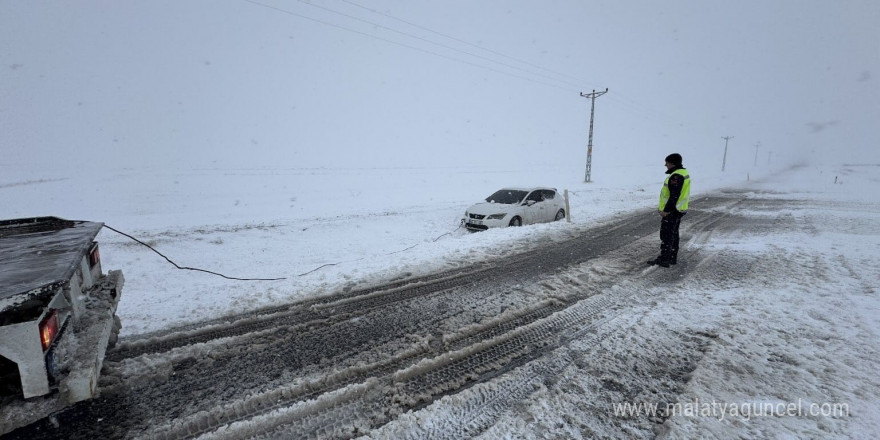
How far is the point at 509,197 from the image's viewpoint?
36.7 ft

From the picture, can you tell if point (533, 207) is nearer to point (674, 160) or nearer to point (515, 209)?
point (515, 209)

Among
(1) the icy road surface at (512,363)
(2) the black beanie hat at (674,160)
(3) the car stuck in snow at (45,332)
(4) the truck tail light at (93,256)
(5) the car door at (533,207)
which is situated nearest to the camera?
(3) the car stuck in snow at (45,332)

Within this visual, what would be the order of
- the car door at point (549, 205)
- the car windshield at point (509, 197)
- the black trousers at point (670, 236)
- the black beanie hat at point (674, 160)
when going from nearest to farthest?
the black beanie hat at point (674, 160) → the black trousers at point (670, 236) → the car windshield at point (509, 197) → the car door at point (549, 205)

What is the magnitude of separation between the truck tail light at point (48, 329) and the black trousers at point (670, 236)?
759 centimetres

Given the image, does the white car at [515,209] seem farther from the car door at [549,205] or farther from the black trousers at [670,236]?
the black trousers at [670,236]

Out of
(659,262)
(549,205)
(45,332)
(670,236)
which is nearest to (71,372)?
(45,332)

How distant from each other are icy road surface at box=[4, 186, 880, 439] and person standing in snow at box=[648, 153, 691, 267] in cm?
75

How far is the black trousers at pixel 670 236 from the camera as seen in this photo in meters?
6.24

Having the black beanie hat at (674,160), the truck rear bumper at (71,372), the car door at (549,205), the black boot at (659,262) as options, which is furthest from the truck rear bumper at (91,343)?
the car door at (549,205)

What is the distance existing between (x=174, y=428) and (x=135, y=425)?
0.29m

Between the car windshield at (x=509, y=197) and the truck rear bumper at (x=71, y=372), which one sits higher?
the car windshield at (x=509, y=197)

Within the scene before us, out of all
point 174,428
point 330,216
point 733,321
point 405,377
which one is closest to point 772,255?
point 733,321

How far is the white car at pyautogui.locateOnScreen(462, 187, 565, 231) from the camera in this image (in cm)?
1005

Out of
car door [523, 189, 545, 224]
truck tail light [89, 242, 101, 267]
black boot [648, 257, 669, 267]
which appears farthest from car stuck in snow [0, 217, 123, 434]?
car door [523, 189, 545, 224]
